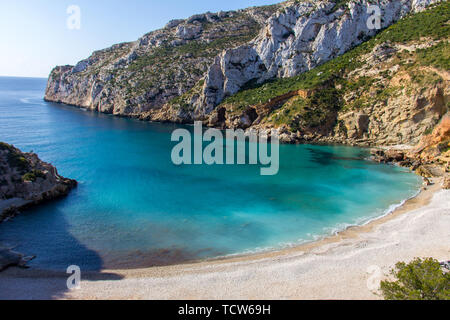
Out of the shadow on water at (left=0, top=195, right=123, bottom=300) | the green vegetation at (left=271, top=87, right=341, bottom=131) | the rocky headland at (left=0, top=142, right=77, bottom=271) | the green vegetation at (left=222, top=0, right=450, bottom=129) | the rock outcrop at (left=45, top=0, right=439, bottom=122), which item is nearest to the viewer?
the shadow on water at (left=0, top=195, right=123, bottom=300)

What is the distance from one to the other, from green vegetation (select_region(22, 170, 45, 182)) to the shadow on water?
3.32 m

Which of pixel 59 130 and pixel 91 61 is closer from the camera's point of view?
pixel 59 130

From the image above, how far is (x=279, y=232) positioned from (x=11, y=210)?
855 inches

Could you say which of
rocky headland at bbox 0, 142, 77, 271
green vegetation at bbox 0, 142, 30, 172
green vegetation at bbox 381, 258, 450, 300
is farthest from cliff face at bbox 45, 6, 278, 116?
green vegetation at bbox 381, 258, 450, 300

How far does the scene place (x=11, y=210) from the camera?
80.6 ft

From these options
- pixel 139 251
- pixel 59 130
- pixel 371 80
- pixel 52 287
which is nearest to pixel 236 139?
pixel 371 80

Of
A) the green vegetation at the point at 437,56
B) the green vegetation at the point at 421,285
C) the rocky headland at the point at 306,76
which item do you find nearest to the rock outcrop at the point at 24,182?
the green vegetation at the point at 421,285

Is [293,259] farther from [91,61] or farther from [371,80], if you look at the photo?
[91,61]

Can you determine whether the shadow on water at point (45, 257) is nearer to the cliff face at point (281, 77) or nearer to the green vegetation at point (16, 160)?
the green vegetation at point (16, 160)

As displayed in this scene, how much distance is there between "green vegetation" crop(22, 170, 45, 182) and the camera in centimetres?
2756

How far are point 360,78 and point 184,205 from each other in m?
45.4

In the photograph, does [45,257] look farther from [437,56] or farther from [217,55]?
[217,55]

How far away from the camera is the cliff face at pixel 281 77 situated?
1965 inches

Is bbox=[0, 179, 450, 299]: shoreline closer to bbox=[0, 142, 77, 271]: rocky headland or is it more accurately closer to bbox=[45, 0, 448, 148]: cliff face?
bbox=[0, 142, 77, 271]: rocky headland
